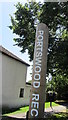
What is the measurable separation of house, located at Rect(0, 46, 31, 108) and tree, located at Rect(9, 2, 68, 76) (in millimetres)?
2987

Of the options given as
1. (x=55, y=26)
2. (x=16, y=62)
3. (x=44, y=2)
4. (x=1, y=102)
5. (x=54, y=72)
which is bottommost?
(x=1, y=102)

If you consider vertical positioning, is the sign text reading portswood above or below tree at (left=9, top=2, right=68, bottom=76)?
below

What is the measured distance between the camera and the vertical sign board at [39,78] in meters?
7.27

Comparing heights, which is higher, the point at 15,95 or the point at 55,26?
the point at 55,26

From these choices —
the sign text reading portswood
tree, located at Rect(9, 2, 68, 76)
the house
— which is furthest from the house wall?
the sign text reading portswood

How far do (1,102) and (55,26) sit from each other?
9.22 metres

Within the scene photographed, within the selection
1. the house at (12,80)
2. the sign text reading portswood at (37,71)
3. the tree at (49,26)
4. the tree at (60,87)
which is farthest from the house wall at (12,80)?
the tree at (60,87)

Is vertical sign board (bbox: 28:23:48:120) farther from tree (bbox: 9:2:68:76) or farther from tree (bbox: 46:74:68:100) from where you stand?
tree (bbox: 46:74:68:100)

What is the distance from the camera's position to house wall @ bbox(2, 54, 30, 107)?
15.4 metres

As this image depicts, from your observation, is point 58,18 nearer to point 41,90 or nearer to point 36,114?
point 41,90

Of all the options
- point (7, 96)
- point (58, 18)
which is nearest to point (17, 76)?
point (7, 96)

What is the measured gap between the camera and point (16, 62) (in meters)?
17.7

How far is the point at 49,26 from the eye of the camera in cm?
1251

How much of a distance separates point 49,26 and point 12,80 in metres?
7.78
